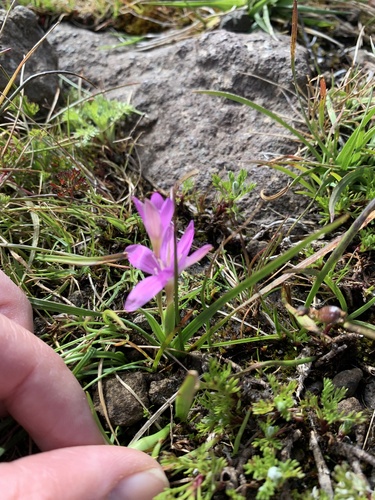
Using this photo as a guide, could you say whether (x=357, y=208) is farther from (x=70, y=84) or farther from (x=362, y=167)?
(x=70, y=84)

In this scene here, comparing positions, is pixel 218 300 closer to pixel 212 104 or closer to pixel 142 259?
pixel 142 259

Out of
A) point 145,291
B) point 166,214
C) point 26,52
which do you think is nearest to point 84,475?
point 145,291

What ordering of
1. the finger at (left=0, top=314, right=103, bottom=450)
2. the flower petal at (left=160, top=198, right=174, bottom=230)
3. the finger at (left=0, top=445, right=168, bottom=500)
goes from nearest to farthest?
1. the finger at (left=0, top=445, right=168, bottom=500)
2. the flower petal at (left=160, top=198, right=174, bottom=230)
3. the finger at (left=0, top=314, right=103, bottom=450)

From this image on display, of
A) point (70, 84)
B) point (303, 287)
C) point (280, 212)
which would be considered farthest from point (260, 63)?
point (303, 287)

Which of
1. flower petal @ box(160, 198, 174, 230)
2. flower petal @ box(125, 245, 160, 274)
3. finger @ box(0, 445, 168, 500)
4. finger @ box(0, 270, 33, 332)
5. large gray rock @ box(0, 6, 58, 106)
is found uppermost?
large gray rock @ box(0, 6, 58, 106)

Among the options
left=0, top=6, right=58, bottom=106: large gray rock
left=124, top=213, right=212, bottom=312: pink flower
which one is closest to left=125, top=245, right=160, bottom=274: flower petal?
left=124, top=213, right=212, bottom=312: pink flower

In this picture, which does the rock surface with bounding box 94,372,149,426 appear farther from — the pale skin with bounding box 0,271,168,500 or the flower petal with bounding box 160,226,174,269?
the flower petal with bounding box 160,226,174,269

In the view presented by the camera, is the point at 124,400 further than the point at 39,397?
Yes
